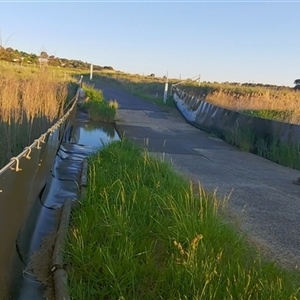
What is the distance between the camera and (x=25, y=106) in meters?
7.20

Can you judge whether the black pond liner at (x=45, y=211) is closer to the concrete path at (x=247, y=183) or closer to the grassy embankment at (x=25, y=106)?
the grassy embankment at (x=25, y=106)

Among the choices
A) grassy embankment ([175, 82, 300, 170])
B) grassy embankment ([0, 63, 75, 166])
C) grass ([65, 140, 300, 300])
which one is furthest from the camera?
grassy embankment ([175, 82, 300, 170])

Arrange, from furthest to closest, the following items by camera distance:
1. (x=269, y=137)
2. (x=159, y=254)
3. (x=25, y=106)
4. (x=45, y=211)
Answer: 1. (x=269, y=137)
2. (x=25, y=106)
3. (x=45, y=211)
4. (x=159, y=254)

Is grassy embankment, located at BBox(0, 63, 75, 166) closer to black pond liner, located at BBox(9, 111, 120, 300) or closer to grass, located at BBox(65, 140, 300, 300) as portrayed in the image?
black pond liner, located at BBox(9, 111, 120, 300)

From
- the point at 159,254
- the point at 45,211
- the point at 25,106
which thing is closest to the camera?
the point at 159,254

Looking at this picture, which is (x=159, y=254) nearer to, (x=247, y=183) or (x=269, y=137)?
(x=247, y=183)

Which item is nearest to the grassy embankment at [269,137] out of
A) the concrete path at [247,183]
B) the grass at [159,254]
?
the concrete path at [247,183]

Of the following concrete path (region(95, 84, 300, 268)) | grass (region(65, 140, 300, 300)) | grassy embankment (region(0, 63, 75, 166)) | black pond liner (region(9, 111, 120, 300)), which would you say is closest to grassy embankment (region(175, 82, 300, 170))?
concrete path (region(95, 84, 300, 268))

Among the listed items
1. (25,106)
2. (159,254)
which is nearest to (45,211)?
(159,254)

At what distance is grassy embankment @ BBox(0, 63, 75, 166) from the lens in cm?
574

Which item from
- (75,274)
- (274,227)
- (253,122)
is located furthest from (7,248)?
(253,122)

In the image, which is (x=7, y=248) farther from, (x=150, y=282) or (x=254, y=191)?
(x=254, y=191)

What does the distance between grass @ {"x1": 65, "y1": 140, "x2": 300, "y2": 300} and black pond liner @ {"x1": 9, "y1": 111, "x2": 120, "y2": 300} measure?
349 millimetres

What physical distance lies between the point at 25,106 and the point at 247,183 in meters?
3.93
